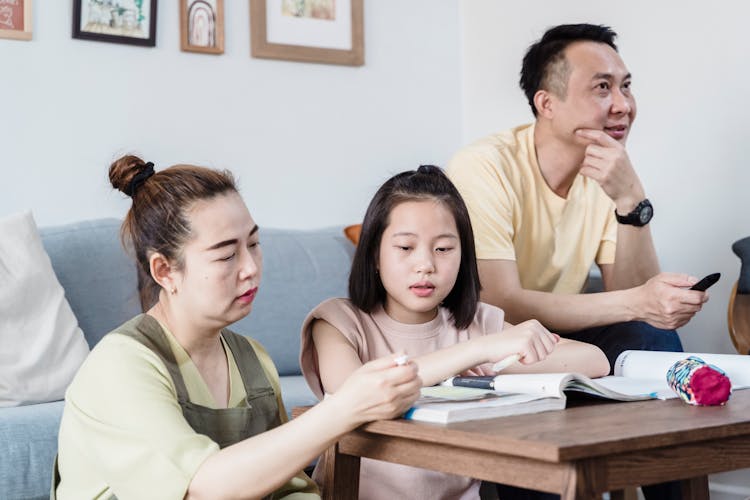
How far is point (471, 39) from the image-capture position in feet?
12.0

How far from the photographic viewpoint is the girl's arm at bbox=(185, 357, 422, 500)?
117 centimetres

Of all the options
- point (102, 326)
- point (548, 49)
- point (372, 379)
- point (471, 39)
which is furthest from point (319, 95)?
point (372, 379)

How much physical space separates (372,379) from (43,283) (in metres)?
1.36

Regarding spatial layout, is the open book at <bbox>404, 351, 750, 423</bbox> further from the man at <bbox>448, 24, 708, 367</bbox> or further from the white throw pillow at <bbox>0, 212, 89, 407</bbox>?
the white throw pillow at <bbox>0, 212, 89, 407</bbox>

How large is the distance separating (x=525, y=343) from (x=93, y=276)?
4.60 ft

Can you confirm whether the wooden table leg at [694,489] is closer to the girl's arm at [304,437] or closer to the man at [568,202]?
the man at [568,202]

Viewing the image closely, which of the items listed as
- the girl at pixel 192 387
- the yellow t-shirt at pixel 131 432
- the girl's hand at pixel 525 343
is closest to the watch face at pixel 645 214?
the girl's hand at pixel 525 343

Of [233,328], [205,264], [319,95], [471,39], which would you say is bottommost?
[233,328]

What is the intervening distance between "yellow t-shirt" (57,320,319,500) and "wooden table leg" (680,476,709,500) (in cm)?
67

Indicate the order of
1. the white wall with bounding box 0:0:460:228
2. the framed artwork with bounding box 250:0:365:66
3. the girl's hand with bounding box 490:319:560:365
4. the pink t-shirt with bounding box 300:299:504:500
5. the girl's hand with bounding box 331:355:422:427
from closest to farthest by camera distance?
the girl's hand with bounding box 331:355:422:427 < the girl's hand with bounding box 490:319:560:365 < the pink t-shirt with bounding box 300:299:504:500 < the white wall with bounding box 0:0:460:228 < the framed artwork with bounding box 250:0:365:66

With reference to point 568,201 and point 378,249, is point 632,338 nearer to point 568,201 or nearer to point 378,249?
point 568,201

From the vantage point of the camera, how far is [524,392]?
1314mm

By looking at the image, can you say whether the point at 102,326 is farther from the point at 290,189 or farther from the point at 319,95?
the point at 319,95

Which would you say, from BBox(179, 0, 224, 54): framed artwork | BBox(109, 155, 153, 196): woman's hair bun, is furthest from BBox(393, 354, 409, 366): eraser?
BBox(179, 0, 224, 54): framed artwork
